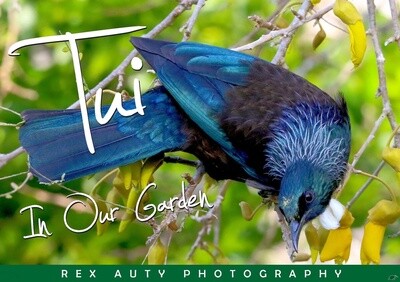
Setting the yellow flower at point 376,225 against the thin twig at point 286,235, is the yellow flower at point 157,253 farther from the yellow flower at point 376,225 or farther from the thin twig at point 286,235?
the yellow flower at point 376,225

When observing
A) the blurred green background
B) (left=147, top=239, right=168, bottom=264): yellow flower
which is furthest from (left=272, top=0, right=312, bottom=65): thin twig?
the blurred green background

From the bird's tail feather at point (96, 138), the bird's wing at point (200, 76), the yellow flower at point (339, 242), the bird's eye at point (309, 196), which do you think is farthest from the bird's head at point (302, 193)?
the bird's tail feather at point (96, 138)

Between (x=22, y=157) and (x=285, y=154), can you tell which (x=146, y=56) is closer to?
(x=285, y=154)

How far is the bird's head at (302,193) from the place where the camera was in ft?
10.9

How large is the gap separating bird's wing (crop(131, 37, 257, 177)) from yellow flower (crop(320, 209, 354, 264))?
1.96 feet

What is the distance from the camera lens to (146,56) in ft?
12.0

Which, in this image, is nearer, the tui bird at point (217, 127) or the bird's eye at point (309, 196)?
the bird's eye at point (309, 196)

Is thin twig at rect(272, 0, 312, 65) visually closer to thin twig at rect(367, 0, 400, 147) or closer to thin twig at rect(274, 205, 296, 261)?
thin twig at rect(367, 0, 400, 147)

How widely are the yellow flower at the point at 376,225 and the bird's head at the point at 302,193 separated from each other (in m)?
0.22

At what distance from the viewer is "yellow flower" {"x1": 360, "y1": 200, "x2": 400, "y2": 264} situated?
3082 millimetres

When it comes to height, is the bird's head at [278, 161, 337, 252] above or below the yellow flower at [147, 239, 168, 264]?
above

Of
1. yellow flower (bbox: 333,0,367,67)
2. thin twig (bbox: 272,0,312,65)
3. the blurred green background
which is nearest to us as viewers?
yellow flower (bbox: 333,0,367,67)

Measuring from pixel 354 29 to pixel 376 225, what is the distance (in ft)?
1.99

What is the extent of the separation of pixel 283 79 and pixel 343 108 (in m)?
0.25
